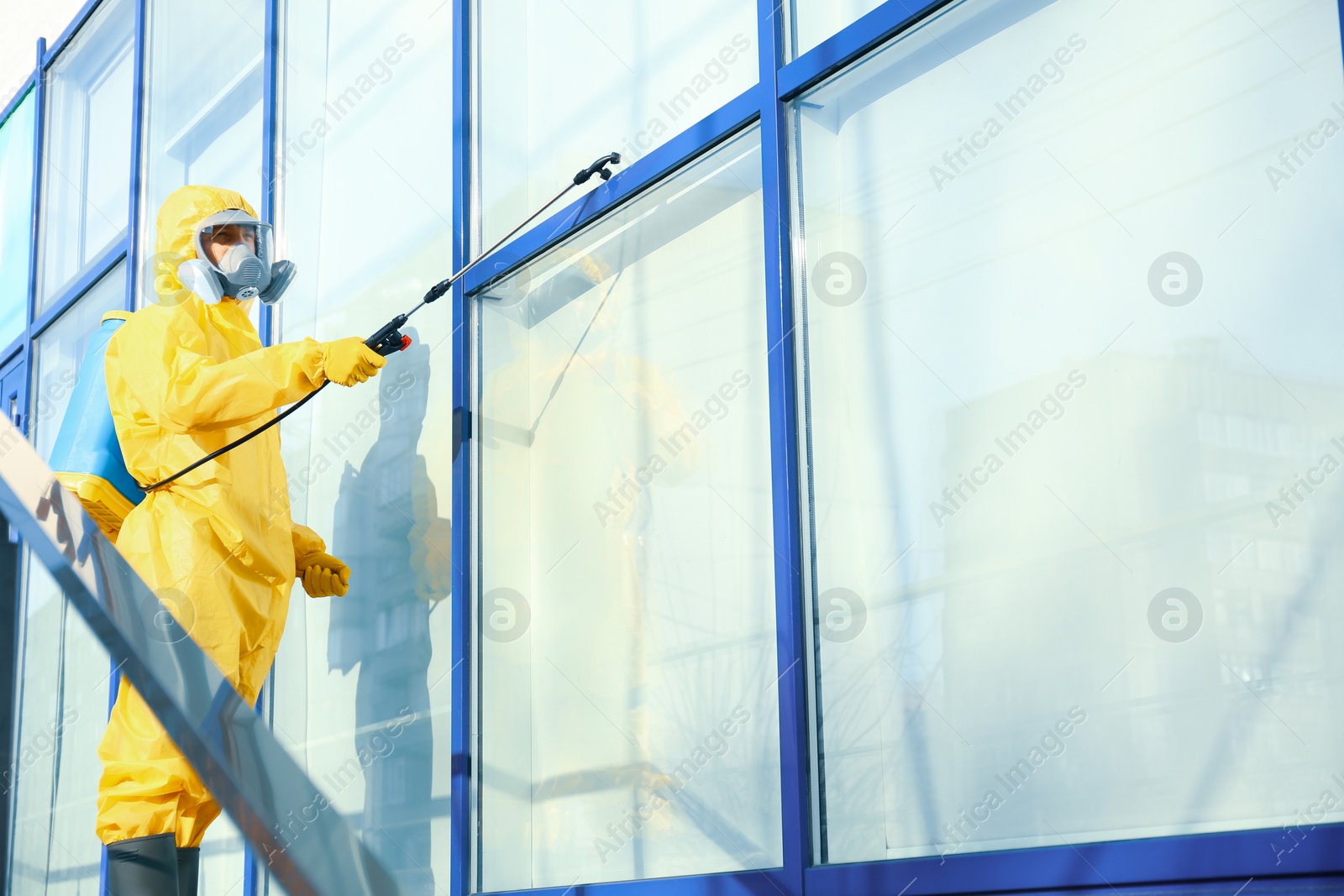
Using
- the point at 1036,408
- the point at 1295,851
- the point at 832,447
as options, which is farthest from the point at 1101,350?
the point at 1295,851

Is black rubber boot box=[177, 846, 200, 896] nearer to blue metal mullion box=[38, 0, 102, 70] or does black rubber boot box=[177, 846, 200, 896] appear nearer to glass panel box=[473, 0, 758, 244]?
glass panel box=[473, 0, 758, 244]

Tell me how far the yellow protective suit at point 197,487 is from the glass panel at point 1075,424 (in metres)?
1.26

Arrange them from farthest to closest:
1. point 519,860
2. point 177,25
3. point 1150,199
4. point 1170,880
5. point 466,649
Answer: point 177,25
point 466,649
point 519,860
point 1150,199
point 1170,880

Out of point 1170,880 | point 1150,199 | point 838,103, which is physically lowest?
point 1170,880

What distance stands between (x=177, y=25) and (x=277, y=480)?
285cm

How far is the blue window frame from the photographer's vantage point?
5.57ft

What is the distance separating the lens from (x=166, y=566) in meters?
2.90

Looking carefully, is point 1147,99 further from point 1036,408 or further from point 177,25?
point 177,25
